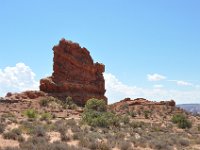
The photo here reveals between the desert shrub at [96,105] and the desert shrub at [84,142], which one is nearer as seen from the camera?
the desert shrub at [84,142]

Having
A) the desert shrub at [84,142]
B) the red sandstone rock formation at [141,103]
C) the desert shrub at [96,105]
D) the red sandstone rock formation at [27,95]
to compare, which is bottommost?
the desert shrub at [84,142]

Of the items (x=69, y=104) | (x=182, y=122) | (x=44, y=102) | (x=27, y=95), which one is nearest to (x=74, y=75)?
(x=69, y=104)

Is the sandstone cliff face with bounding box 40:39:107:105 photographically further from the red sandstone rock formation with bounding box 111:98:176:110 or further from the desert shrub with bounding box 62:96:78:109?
the red sandstone rock formation with bounding box 111:98:176:110

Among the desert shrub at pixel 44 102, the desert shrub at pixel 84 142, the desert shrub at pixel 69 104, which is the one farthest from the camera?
the desert shrub at pixel 69 104

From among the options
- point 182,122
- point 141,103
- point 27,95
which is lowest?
point 182,122

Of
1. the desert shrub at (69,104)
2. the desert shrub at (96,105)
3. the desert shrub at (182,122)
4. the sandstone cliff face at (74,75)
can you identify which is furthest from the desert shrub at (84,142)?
the sandstone cliff face at (74,75)

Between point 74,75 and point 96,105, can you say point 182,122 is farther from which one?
point 74,75

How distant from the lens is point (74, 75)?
67.0 m

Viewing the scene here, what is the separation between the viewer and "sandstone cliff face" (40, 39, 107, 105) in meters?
64.8

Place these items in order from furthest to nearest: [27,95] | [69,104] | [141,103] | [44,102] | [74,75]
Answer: [141,103] < [74,75] < [27,95] < [69,104] < [44,102]

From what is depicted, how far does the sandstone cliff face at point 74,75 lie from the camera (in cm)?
6475

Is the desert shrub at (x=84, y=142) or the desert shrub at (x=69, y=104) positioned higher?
the desert shrub at (x=69, y=104)

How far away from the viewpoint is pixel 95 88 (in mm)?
67438

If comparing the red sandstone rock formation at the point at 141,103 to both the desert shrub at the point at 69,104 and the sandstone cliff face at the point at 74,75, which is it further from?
the desert shrub at the point at 69,104
